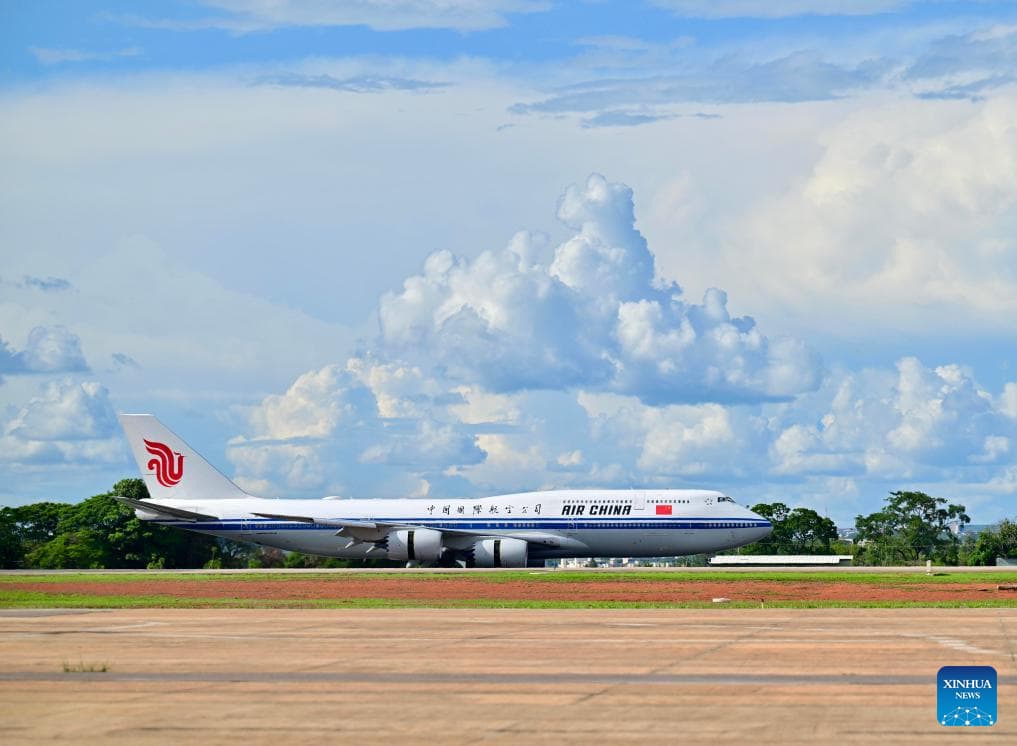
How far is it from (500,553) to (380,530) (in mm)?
6829

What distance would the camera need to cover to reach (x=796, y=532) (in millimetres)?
112812

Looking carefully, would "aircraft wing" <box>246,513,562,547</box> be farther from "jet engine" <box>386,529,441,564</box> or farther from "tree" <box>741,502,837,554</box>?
"tree" <box>741,502,837,554</box>

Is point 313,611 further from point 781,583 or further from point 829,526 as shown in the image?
point 829,526

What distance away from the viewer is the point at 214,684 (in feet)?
69.4

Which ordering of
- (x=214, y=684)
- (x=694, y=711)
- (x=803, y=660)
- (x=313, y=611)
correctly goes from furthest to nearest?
(x=313, y=611), (x=803, y=660), (x=214, y=684), (x=694, y=711)

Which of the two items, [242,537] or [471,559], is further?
[242,537]

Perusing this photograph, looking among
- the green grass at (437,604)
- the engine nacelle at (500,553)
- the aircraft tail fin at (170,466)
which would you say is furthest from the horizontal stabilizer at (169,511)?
the green grass at (437,604)

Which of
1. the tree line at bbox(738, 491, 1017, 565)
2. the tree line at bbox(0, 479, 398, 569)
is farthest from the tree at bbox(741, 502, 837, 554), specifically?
the tree line at bbox(0, 479, 398, 569)

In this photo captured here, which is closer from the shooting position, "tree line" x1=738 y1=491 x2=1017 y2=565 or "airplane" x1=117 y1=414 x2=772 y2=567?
"airplane" x1=117 y1=414 x2=772 y2=567

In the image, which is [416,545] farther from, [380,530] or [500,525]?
[500,525]

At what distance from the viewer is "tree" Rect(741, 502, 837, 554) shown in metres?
111

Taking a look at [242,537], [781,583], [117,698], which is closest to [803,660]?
[117,698]

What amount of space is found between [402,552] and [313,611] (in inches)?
1386

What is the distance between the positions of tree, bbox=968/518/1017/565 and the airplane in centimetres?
2522
